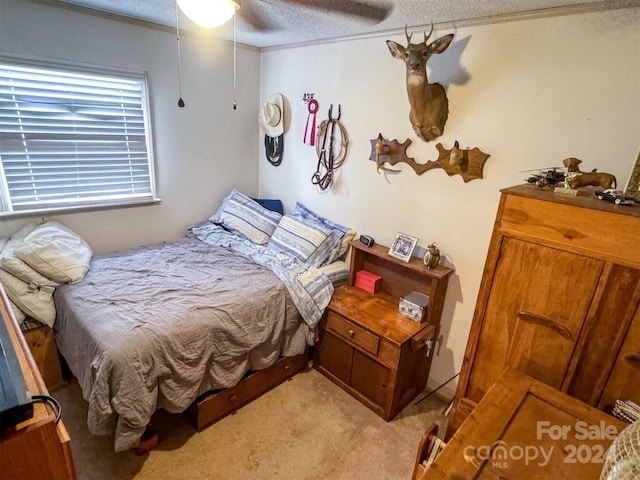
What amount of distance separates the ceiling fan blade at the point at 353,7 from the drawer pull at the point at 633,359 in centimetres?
176

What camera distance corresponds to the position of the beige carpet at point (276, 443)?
1.74m

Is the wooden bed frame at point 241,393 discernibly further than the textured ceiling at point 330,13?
Yes

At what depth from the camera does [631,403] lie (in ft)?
3.93

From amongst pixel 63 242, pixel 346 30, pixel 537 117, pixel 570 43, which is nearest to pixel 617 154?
pixel 537 117

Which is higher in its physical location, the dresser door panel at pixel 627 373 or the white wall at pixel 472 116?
the white wall at pixel 472 116

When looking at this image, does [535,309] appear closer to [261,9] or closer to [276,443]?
[276,443]

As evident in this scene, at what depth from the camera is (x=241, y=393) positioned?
2.09 m

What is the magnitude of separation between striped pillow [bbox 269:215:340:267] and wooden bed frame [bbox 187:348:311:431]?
2.21 ft

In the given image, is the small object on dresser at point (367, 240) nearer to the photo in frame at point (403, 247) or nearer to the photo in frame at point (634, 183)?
the photo in frame at point (403, 247)

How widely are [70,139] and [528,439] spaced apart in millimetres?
2959

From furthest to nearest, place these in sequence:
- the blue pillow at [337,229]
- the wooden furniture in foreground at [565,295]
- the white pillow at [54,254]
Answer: the blue pillow at [337,229], the white pillow at [54,254], the wooden furniture in foreground at [565,295]

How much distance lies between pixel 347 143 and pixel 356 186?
32cm

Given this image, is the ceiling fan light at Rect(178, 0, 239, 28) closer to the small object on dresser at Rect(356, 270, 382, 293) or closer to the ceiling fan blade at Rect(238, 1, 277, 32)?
the ceiling fan blade at Rect(238, 1, 277, 32)

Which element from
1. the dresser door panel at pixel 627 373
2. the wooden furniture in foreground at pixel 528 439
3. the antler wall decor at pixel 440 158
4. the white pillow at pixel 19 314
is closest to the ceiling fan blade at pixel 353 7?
the antler wall decor at pixel 440 158
